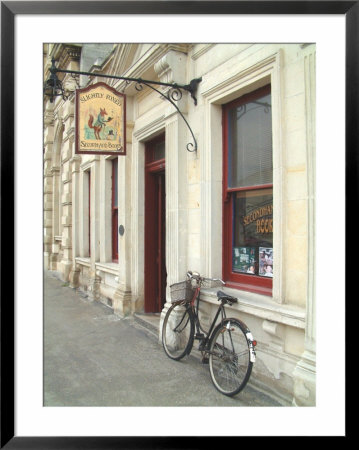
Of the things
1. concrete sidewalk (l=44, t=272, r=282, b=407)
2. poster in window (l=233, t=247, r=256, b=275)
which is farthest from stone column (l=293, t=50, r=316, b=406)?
poster in window (l=233, t=247, r=256, b=275)

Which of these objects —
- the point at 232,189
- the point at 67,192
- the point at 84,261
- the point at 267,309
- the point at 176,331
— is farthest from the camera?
the point at 67,192

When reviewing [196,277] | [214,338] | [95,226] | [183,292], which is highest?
[95,226]

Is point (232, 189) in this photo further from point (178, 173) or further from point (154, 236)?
point (154, 236)

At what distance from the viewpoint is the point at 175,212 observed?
4.84m

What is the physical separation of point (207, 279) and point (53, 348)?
2324 millimetres

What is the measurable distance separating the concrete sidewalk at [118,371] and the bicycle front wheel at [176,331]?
0.14 metres

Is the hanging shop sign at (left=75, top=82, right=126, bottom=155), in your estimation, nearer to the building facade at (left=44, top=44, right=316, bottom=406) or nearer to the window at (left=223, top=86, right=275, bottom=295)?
the building facade at (left=44, top=44, right=316, bottom=406)

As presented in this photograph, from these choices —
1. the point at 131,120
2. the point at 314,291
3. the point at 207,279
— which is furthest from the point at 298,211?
the point at 131,120

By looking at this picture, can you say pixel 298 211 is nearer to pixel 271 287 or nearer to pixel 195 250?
pixel 271 287

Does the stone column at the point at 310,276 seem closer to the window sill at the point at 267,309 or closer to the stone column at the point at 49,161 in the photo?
the window sill at the point at 267,309

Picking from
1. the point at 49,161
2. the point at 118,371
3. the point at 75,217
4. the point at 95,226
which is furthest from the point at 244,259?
the point at 49,161

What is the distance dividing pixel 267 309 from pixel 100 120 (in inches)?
123

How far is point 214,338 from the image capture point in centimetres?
368

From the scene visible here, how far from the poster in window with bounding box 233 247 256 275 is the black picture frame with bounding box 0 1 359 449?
1308 millimetres
